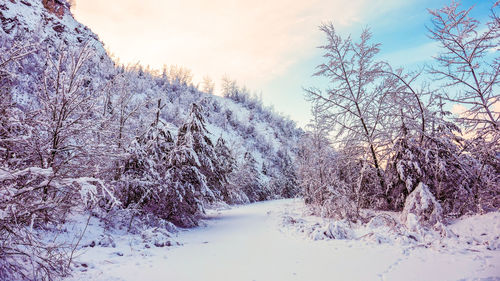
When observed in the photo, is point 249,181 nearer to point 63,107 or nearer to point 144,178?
point 144,178

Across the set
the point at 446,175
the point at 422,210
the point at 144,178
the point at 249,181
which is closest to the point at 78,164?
the point at 144,178

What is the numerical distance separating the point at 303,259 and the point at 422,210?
4.40 m

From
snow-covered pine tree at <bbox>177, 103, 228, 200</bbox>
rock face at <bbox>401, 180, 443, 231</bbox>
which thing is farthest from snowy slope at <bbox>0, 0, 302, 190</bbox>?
rock face at <bbox>401, 180, 443, 231</bbox>

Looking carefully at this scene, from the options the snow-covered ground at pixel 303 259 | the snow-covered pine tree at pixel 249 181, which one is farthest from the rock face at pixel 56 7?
the snow-covered ground at pixel 303 259

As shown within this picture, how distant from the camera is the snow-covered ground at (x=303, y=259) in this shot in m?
4.31

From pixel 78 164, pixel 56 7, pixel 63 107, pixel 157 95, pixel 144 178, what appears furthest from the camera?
pixel 157 95

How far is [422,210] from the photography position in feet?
24.2

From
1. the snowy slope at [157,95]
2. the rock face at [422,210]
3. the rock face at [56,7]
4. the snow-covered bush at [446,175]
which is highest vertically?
the rock face at [56,7]

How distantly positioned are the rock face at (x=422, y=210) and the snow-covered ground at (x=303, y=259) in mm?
514

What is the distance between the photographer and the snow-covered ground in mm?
4309

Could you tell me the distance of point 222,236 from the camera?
8.77 m

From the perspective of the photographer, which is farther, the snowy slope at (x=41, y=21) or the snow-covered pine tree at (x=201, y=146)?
the snowy slope at (x=41, y=21)

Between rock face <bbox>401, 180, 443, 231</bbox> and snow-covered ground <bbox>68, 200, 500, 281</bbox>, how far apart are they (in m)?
0.51

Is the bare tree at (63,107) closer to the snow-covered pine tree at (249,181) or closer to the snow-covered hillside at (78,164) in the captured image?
the snow-covered hillside at (78,164)
